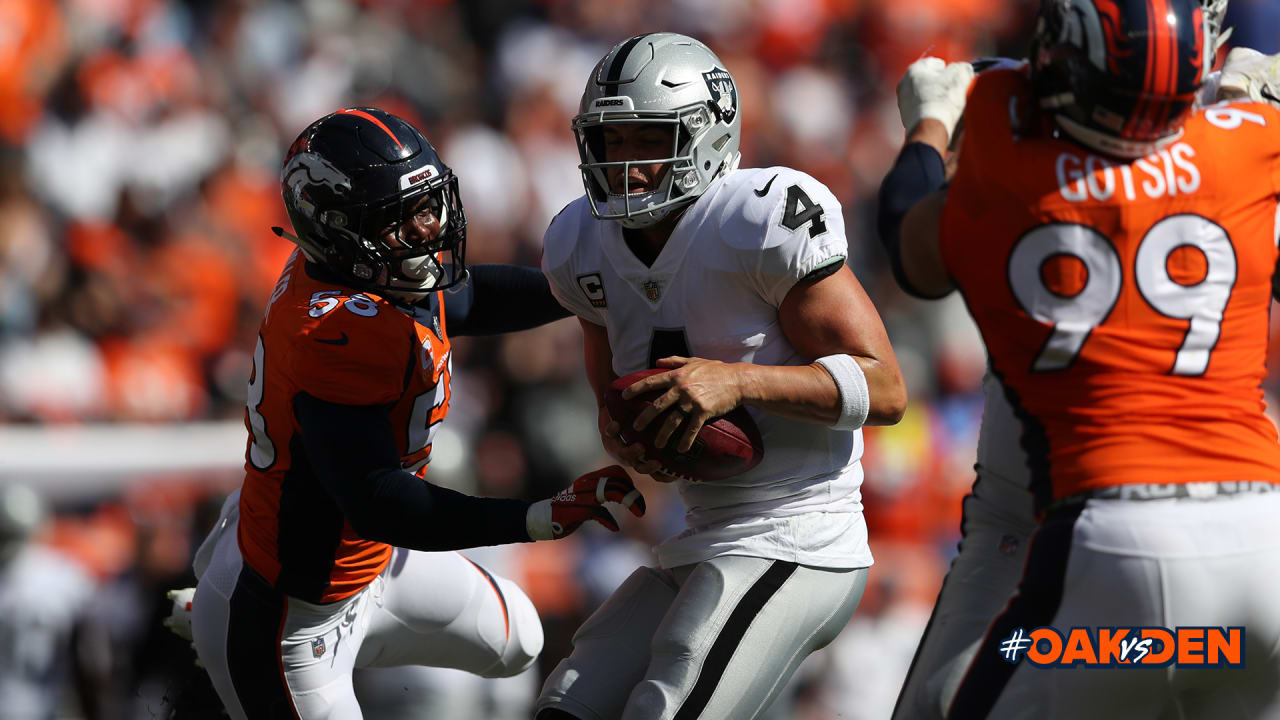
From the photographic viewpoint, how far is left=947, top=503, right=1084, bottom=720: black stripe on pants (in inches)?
101

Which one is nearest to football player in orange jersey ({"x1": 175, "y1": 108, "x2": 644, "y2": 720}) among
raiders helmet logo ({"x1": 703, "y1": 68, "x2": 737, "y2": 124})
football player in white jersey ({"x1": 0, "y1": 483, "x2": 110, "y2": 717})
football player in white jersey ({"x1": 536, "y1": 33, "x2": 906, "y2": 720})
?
football player in white jersey ({"x1": 536, "y1": 33, "x2": 906, "y2": 720})

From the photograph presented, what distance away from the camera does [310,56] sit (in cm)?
846

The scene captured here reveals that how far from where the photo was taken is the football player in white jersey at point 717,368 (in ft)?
10.3

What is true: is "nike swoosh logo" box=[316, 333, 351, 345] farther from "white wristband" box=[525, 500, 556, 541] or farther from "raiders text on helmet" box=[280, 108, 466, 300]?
"white wristband" box=[525, 500, 556, 541]

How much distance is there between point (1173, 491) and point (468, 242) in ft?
17.8

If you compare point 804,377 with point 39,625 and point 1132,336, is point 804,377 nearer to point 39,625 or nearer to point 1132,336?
→ point 1132,336

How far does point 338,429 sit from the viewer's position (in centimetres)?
334

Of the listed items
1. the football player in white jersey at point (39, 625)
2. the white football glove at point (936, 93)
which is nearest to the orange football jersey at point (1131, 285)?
the white football glove at point (936, 93)

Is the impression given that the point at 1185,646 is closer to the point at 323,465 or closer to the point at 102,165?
the point at 323,465

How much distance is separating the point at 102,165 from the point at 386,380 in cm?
489

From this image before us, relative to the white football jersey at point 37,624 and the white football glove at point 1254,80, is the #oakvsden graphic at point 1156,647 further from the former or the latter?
the white football jersey at point 37,624

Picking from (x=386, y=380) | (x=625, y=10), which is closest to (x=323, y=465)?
(x=386, y=380)

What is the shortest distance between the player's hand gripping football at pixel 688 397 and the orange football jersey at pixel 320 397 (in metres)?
0.70

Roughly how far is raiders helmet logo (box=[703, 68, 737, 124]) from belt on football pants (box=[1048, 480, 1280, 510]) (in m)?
1.35
